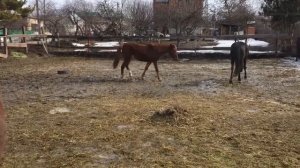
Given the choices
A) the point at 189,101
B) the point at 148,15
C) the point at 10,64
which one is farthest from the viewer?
the point at 148,15

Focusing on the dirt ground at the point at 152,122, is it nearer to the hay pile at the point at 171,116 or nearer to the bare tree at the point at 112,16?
the hay pile at the point at 171,116

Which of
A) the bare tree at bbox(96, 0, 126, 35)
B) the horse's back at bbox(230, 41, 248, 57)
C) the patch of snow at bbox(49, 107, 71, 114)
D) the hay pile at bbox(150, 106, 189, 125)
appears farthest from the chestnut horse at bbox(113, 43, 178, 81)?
the bare tree at bbox(96, 0, 126, 35)

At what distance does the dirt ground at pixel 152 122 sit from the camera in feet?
15.5

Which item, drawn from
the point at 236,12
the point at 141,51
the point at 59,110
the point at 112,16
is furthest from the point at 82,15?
the point at 59,110

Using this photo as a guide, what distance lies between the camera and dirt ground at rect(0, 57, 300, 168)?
15.5 ft

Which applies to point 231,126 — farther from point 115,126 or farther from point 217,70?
point 217,70

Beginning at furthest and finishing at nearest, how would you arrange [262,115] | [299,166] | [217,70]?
1. [217,70]
2. [262,115]
3. [299,166]

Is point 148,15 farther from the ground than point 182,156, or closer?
farther from the ground

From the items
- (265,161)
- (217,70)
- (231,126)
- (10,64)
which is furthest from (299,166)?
(10,64)

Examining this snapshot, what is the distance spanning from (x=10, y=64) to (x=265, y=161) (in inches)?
536

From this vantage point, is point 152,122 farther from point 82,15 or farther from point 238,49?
point 82,15

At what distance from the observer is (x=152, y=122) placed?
20.7 ft

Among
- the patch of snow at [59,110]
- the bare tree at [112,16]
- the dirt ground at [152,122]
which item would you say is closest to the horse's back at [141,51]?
the dirt ground at [152,122]

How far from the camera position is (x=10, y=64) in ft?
53.6
